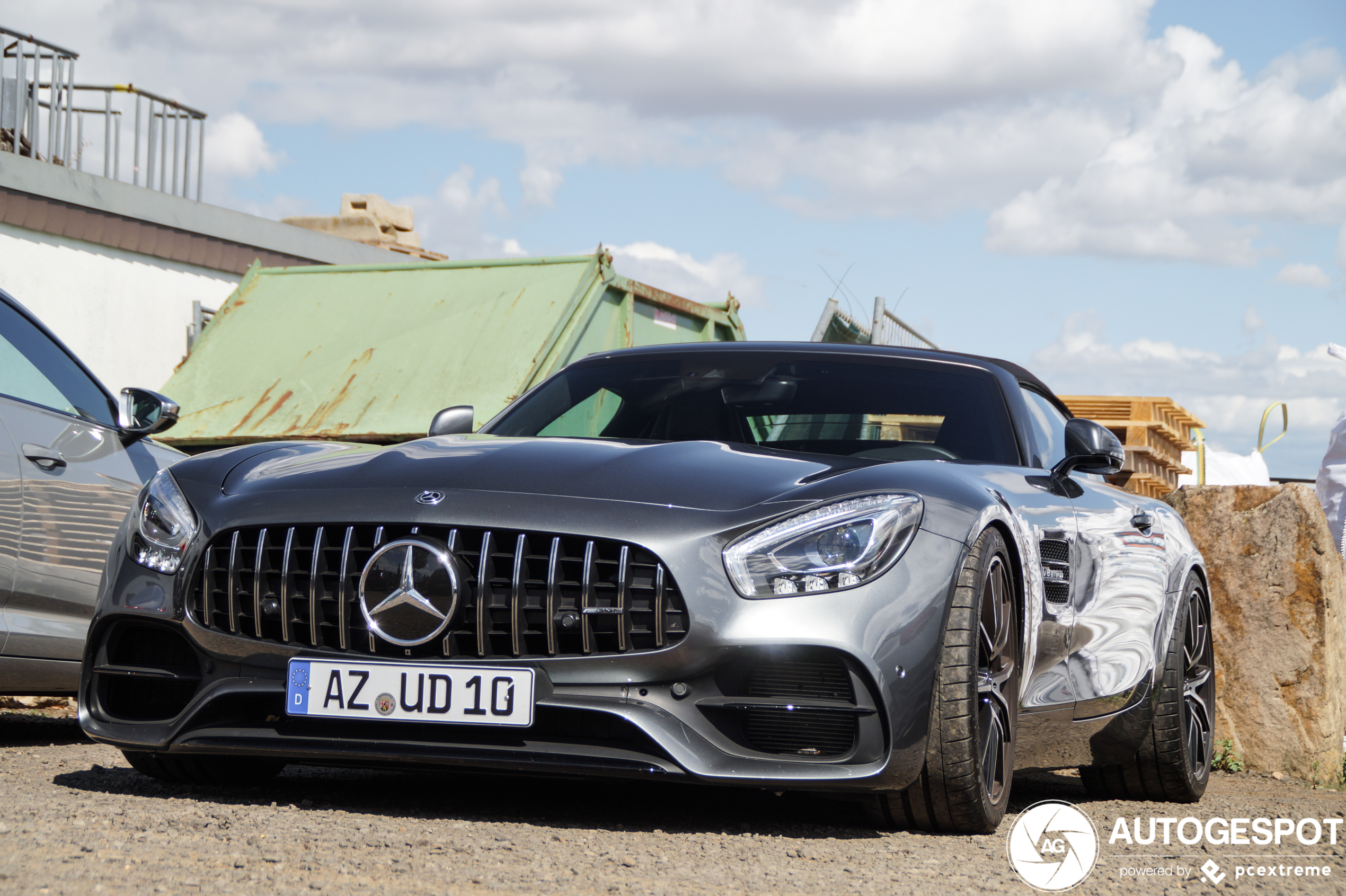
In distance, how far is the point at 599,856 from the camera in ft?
9.96

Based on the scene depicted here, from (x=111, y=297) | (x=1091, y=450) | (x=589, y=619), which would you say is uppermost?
(x=111, y=297)

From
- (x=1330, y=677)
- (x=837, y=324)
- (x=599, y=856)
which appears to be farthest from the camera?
(x=837, y=324)

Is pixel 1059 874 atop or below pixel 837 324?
below

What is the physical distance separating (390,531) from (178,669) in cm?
69

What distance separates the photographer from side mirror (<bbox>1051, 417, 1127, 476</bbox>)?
4.65 m

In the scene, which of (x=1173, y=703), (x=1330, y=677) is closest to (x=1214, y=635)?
(x=1330, y=677)

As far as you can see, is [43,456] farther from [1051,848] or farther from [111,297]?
[111,297]

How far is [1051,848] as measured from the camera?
11.3 ft

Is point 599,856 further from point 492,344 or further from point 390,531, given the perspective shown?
point 492,344

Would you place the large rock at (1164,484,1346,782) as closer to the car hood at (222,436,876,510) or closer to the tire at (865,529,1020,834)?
the tire at (865,529,1020,834)

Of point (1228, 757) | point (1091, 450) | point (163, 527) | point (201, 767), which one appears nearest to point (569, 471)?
point (163, 527)

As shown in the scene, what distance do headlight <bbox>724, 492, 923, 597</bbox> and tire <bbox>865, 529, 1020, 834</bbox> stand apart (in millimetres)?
207

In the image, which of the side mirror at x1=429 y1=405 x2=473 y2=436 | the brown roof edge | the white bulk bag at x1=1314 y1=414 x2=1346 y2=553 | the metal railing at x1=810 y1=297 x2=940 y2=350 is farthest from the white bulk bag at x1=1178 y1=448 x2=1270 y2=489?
the side mirror at x1=429 y1=405 x2=473 y2=436

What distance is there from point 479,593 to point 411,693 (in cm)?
28
